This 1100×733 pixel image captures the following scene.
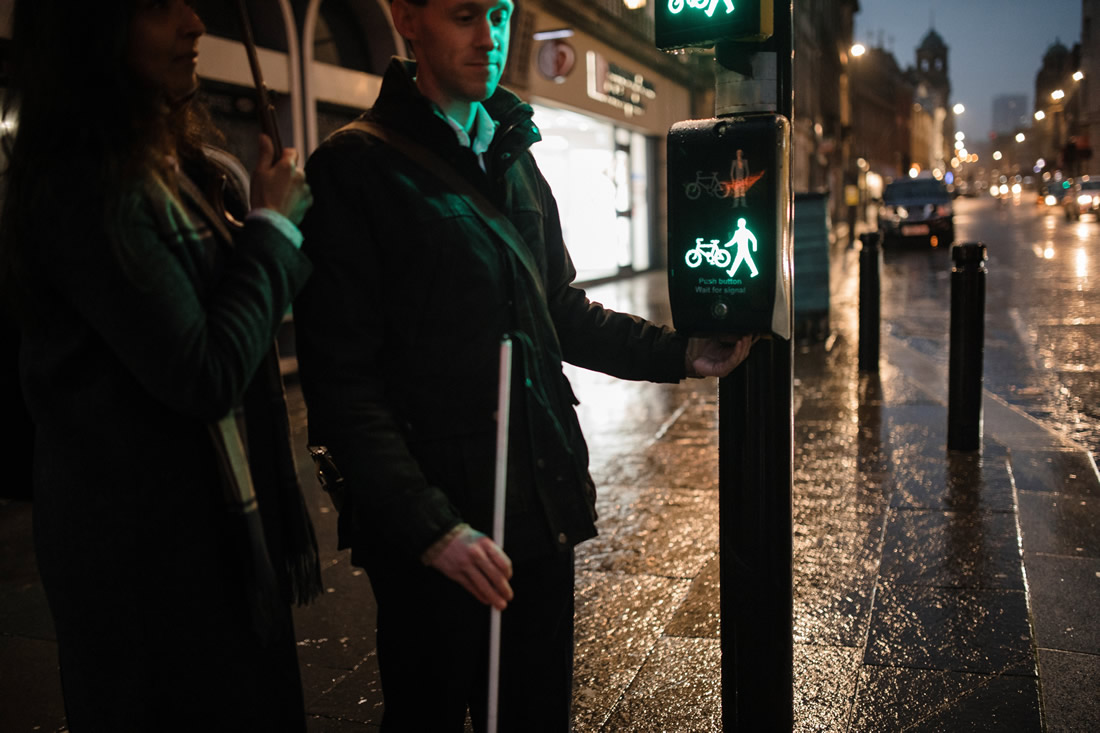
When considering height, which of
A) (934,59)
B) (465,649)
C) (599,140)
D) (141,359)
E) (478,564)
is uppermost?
(934,59)

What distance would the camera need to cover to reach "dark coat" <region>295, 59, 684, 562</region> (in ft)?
5.77

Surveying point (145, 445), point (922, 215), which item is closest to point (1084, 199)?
point (922, 215)

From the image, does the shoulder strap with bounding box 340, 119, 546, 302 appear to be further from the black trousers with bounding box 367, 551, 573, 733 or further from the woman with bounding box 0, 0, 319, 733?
the black trousers with bounding box 367, 551, 573, 733

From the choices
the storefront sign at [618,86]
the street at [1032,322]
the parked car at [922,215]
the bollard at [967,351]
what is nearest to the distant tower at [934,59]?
→ the parked car at [922,215]

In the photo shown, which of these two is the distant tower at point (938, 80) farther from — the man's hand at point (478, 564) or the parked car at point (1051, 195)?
the man's hand at point (478, 564)

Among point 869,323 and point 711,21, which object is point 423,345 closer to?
point 711,21

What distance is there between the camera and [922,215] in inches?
1021

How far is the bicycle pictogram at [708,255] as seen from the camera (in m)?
2.20

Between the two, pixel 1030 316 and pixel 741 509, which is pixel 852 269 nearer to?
pixel 1030 316

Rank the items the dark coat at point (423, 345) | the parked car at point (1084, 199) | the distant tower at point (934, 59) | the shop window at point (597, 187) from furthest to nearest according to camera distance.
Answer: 1. the distant tower at point (934, 59)
2. the parked car at point (1084, 199)
3. the shop window at point (597, 187)
4. the dark coat at point (423, 345)

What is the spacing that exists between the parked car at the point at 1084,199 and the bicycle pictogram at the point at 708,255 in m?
42.3

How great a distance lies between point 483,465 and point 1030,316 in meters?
11.7

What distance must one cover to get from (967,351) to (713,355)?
13.3ft

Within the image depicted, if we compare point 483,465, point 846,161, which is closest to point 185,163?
point 483,465
